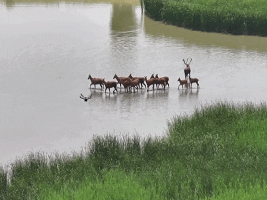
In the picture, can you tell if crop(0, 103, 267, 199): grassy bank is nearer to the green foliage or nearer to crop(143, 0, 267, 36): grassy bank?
the green foliage

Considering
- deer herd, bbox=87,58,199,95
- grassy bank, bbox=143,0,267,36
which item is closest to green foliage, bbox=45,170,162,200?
deer herd, bbox=87,58,199,95

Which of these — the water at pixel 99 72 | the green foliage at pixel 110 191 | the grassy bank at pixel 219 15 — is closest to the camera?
the green foliage at pixel 110 191

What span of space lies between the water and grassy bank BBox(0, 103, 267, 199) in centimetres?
120

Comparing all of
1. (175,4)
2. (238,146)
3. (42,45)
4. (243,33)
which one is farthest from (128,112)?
(175,4)

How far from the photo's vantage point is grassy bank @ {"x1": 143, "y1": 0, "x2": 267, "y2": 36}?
26.8 m

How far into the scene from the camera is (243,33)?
26938 mm

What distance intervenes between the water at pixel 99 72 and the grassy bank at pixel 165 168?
1.20 m

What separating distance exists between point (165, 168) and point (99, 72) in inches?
372

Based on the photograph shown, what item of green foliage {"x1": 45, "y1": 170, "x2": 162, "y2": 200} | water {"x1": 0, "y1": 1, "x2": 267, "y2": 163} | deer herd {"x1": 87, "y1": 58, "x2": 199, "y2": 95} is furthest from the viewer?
deer herd {"x1": 87, "y1": 58, "x2": 199, "y2": 95}

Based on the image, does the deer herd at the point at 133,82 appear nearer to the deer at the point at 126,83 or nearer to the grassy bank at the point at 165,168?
the deer at the point at 126,83

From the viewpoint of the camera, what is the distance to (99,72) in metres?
19.1

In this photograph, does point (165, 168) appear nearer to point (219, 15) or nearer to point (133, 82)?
point (133, 82)

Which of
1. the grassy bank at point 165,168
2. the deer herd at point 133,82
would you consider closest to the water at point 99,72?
the deer herd at point 133,82

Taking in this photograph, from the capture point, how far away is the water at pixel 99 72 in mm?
13680
